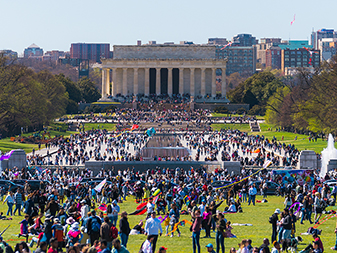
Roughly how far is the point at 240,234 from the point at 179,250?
3.55m

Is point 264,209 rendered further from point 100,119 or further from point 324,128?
point 100,119

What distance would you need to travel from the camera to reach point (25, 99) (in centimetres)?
8000

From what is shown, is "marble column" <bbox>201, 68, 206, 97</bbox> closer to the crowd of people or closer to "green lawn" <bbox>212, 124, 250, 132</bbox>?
"green lawn" <bbox>212, 124, 250, 132</bbox>

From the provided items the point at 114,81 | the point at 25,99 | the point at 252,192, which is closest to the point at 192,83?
the point at 114,81

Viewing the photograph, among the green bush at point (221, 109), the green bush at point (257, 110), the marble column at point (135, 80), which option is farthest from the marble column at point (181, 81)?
the green bush at point (257, 110)

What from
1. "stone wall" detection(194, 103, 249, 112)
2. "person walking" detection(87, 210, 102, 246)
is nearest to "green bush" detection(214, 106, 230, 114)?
"stone wall" detection(194, 103, 249, 112)

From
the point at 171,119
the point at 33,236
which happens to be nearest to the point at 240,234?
the point at 33,236

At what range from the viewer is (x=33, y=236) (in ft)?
68.7

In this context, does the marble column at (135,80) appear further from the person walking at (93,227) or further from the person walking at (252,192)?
the person walking at (93,227)

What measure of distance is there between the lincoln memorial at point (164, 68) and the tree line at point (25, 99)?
39.9m

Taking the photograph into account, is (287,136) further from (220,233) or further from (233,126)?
(220,233)

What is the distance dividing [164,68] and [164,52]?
410 cm

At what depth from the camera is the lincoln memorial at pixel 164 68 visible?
14450cm

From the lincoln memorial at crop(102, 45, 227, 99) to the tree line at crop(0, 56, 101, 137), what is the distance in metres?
39.9
